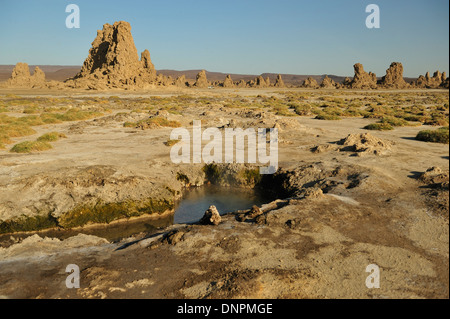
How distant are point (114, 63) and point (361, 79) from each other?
97833 mm

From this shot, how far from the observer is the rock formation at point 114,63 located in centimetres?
8438

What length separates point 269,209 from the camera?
9648mm

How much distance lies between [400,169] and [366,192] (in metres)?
3.73

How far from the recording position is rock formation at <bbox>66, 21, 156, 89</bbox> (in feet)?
277

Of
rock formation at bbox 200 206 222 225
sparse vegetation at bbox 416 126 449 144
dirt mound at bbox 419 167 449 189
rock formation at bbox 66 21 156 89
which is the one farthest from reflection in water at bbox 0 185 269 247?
rock formation at bbox 66 21 156 89

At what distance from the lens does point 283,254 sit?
6848 mm

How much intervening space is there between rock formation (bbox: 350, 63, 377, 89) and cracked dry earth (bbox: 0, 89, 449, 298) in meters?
130

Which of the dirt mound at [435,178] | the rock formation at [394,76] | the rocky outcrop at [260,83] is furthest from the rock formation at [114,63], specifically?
the rock formation at [394,76]

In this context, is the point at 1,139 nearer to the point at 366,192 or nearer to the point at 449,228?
the point at 366,192

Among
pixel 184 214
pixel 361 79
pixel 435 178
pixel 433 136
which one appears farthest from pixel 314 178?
pixel 361 79

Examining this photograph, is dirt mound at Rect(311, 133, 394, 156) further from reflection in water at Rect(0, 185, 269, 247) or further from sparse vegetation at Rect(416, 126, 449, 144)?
reflection in water at Rect(0, 185, 269, 247)

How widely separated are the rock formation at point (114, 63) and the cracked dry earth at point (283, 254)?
83.9 m

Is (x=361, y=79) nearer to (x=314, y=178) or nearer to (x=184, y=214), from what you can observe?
(x=314, y=178)
